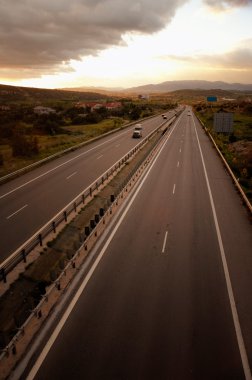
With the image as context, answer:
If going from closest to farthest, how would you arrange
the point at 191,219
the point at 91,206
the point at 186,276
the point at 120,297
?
the point at 120,297 < the point at 186,276 < the point at 191,219 < the point at 91,206

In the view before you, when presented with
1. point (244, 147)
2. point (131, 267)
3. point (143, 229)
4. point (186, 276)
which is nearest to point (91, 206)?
point (143, 229)

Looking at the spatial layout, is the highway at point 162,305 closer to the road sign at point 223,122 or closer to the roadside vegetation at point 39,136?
the roadside vegetation at point 39,136

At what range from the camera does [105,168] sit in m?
33.7

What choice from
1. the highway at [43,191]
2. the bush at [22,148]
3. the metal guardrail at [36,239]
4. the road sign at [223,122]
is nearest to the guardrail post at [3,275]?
the metal guardrail at [36,239]

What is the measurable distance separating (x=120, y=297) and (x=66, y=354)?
3.18 meters

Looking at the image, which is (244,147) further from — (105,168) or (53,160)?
(53,160)

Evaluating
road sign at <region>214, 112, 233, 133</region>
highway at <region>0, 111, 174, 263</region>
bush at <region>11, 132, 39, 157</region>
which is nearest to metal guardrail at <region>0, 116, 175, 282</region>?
highway at <region>0, 111, 174, 263</region>

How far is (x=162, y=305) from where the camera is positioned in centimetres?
1112

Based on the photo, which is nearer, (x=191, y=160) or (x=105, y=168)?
(x=105, y=168)

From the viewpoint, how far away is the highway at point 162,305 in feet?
28.1

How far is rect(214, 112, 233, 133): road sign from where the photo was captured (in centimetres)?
5616

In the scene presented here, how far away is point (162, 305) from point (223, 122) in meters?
51.5

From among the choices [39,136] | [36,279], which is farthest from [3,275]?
[39,136]

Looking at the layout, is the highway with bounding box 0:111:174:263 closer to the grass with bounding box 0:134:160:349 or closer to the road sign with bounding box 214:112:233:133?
the grass with bounding box 0:134:160:349
